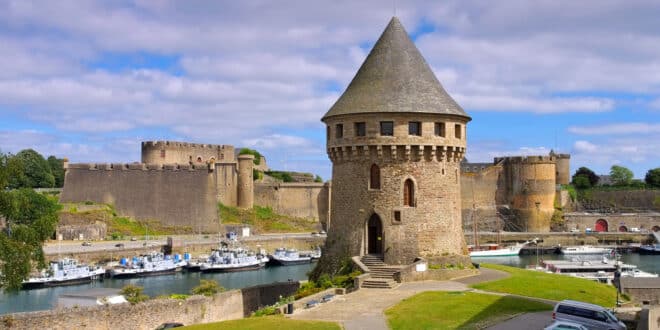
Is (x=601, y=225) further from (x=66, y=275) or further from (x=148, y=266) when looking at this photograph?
(x=66, y=275)

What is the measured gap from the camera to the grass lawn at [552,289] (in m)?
21.5

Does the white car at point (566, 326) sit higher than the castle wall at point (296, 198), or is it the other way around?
the castle wall at point (296, 198)

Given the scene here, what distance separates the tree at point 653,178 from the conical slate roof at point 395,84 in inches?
3065

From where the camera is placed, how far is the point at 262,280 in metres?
48.5

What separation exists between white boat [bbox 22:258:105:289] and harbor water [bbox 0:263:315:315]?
54 cm

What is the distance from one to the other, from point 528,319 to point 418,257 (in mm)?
6807

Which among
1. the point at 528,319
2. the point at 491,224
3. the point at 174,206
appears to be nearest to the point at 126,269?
the point at 174,206

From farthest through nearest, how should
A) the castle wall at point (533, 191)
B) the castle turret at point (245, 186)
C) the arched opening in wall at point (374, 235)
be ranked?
the castle wall at point (533, 191) → the castle turret at point (245, 186) → the arched opening in wall at point (374, 235)

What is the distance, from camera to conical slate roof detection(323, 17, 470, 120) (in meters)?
24.1

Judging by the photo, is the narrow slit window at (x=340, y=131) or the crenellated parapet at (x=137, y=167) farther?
the crenellated parapet at (x=137, y=167)

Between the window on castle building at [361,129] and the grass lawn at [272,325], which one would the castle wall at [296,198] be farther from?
the grass lawn at [272,325]

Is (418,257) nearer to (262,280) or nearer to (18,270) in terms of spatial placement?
(18,270)

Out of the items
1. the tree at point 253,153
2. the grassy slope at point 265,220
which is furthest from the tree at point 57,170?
the grassy slope at point 265,220

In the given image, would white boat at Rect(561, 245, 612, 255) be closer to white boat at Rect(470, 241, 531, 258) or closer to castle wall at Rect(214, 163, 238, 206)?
white boat at Rect(470, 241, 531, 258)
